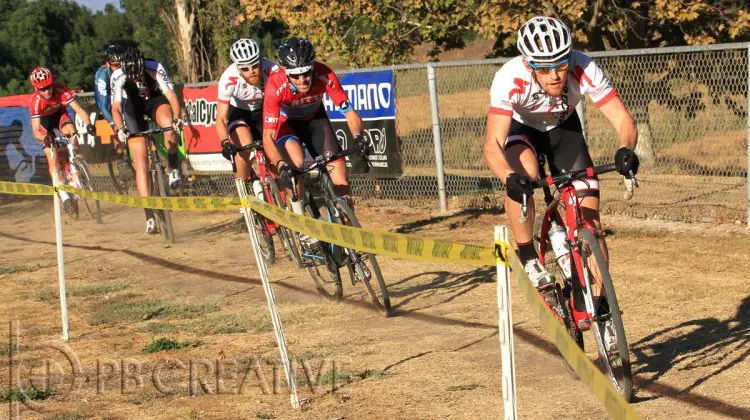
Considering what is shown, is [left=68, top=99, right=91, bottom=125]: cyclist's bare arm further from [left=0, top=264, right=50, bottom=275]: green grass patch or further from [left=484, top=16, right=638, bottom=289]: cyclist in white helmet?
[left=484, top=16, right=638, bottom=289]: cyclist in white helmet

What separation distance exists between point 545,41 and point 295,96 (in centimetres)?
368

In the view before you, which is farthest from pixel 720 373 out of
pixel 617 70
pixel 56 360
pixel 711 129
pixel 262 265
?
pixel 617 70

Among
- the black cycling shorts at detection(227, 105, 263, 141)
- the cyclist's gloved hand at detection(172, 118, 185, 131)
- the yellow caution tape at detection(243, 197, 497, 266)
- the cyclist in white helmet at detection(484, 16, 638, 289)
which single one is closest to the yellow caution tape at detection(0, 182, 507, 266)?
the yellow caution tape at detection(243, 197, 497, 266)

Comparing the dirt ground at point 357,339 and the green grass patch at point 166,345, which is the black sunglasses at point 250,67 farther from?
the green grass patch at point 166,345

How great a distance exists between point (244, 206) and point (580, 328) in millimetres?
2343

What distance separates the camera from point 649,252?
10531 millimetres

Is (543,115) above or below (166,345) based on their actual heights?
above

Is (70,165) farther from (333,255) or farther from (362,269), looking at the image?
(362,269)

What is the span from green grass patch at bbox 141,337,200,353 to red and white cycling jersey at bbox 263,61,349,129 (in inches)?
83.7

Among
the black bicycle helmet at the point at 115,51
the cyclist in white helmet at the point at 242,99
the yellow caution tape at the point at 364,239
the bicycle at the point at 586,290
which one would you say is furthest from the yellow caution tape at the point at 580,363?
the black bicycle helmet at the point at 115,51

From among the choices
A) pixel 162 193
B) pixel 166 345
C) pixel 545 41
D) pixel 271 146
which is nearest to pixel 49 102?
pixel 162 193

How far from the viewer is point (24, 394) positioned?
6.98 m

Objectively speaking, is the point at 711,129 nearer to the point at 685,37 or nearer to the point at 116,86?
the point at 685,37

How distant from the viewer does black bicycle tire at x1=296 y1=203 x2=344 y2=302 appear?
912 centimetres
